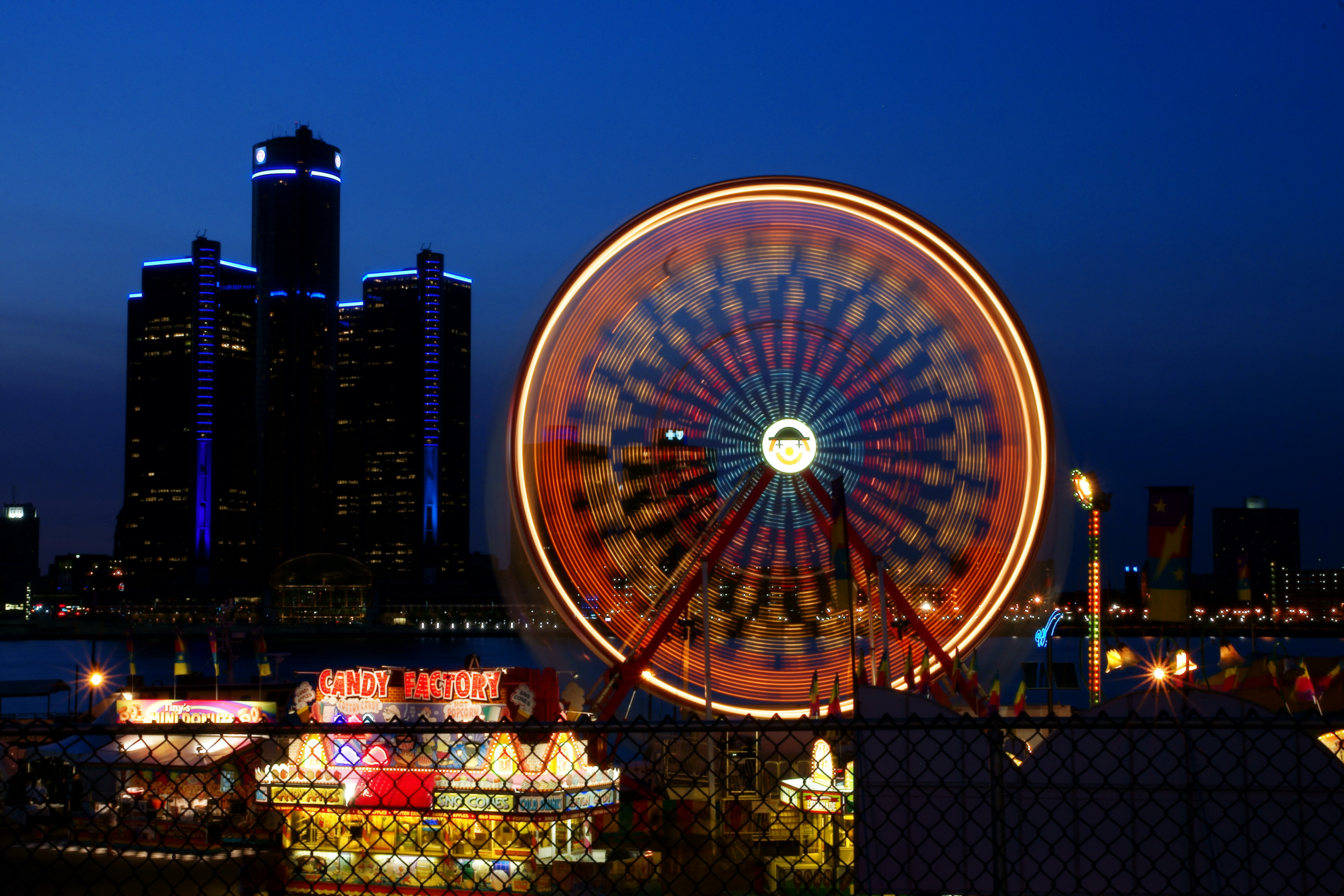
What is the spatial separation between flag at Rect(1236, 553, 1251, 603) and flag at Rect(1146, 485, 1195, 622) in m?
17.4

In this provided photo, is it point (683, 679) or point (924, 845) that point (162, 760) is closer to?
point (683, 679)

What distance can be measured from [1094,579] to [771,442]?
9396 mm

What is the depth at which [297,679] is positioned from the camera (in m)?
69.3

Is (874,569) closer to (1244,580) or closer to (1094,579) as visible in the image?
(1094,579)

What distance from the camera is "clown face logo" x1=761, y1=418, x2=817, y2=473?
21.1m

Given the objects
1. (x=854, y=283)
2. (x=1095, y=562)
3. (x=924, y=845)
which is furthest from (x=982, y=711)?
(x=924, y=845)

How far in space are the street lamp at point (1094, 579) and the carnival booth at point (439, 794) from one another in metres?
11.5

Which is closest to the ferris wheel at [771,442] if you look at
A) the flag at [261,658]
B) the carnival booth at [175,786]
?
the carnival booth at [175,786]

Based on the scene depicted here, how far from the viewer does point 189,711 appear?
75.2 ft

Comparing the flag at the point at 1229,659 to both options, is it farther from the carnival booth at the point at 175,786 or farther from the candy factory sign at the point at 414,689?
the carnival booth at the point at 175,786

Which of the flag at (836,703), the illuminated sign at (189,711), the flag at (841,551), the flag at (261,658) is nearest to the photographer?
the flag at (836,703)

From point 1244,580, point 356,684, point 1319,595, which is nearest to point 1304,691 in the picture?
point 356,684

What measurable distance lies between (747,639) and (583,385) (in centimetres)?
494

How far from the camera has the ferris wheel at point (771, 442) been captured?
20.5 m
